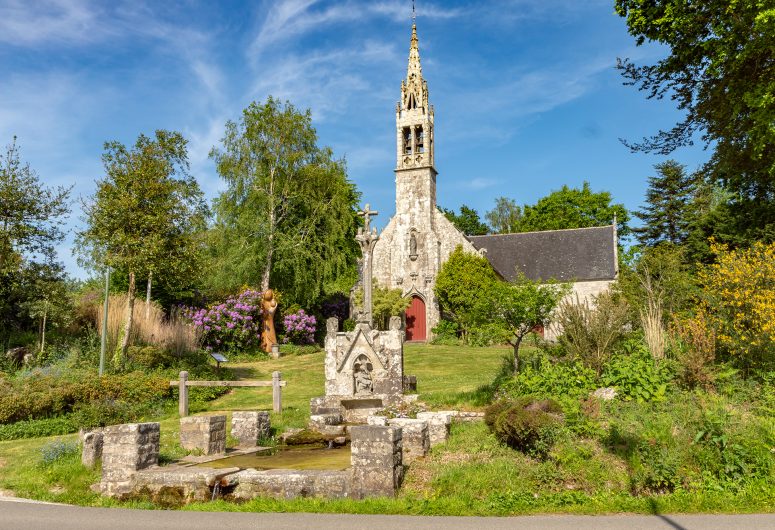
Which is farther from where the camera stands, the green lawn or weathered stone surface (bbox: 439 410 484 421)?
weathered stone surface (bbox: 439 410 484 421)

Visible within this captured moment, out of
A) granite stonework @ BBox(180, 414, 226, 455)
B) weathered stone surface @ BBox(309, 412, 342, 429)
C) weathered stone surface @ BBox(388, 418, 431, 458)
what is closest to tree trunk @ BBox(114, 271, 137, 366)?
weathered stone surface @ BBox(309, 412, 342, 429)

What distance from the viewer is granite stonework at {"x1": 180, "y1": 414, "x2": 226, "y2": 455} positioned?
9.87 meters

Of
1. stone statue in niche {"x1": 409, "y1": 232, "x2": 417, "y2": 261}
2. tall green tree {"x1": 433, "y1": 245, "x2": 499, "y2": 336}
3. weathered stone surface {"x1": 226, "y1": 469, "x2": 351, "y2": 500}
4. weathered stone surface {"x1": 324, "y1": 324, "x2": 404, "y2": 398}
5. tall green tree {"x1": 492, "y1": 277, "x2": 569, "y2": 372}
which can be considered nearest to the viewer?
weathered stone surface {"x1": 226, "y1": 469, "x2": 351, "y2": 500}

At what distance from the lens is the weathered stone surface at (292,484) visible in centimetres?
737

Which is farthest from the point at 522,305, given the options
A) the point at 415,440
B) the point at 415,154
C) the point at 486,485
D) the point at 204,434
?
the point at 415,154

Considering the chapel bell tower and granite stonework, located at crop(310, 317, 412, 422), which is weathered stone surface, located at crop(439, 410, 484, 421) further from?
the chapel bell tower

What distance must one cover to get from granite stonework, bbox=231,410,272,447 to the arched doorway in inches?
846

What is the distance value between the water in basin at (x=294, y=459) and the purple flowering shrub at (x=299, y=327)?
18.6m

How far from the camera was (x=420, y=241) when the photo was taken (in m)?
33.1

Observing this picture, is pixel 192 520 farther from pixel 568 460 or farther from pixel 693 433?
pixel 693 433

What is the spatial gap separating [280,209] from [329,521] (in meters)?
25.6

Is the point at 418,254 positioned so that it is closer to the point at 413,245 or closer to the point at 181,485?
the point at 413,245

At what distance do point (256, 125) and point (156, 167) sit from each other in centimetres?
1161

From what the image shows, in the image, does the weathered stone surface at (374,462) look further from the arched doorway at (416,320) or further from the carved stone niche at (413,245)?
the carved stone niche at (413,245)
